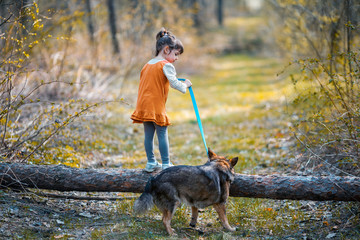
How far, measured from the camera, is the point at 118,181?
4.72 m

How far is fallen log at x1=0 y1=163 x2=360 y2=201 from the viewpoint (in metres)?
4.41

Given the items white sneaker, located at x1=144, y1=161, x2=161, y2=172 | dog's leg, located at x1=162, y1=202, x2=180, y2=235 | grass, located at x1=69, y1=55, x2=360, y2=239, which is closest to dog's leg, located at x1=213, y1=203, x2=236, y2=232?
grass, located at x1=69, y1=55, x2=360, y2=239

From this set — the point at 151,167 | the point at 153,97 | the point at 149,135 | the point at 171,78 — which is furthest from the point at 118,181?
the point at 171,78

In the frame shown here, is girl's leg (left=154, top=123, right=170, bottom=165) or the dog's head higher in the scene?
girl's leg (left=154, top=123, right=170, bottom=165)

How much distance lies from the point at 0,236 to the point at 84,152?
3371 mm

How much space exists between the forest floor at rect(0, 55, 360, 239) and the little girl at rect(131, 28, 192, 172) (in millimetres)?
982

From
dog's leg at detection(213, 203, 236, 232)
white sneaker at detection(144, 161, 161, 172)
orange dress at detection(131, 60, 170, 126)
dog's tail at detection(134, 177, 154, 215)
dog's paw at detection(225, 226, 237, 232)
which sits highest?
orange dress at detection(131, 60, 170, 126)

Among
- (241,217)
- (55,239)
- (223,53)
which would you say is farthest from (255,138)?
(223,53)

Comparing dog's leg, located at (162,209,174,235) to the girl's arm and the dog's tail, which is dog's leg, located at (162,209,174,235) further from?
→ the girl's arm

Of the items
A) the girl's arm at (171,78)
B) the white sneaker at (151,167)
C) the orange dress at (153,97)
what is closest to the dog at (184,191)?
the white sneaker at (151,167)

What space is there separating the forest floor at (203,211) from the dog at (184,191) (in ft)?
1.07

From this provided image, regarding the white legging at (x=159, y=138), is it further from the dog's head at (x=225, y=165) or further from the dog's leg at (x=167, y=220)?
the dog's leg at (x=167, y=220)

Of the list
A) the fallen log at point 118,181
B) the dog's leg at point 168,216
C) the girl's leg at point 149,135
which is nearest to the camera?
the dog's leg at point 168,216

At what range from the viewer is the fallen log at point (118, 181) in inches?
173
